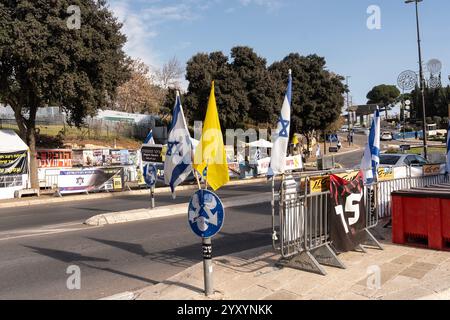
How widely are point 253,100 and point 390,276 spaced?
32091mm

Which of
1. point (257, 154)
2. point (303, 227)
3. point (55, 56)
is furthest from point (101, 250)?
point (257, 154)

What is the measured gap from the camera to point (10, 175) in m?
20.9

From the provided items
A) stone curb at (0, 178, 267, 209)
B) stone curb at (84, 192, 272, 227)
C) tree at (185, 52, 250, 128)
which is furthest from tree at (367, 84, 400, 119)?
stone curb at (84, 192, 272, 227)

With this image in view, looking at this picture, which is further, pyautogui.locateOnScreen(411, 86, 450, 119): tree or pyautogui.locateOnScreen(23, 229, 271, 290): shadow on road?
pyautogui.locateOnScreen(411, 86, 450, 119): tree

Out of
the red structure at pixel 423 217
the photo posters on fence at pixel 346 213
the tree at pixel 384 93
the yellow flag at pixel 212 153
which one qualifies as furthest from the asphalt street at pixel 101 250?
the tree at pixel 384 93

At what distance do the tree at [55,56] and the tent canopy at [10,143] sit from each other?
528mm

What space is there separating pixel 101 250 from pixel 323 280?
478cm

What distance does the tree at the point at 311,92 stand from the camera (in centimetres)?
4184

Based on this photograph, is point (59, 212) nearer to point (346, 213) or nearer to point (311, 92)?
point (346, 213)

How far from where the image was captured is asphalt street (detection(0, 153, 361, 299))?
6.62 m

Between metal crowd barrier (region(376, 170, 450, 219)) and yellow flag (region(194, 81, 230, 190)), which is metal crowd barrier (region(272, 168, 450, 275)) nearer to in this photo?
yellow flag (region(194, 81, 230, 190))

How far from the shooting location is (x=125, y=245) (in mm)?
9320
